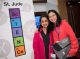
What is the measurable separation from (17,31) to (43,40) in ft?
1.47

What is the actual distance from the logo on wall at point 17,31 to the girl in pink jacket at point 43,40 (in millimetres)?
286

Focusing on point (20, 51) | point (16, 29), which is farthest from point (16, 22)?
point (20, 51)

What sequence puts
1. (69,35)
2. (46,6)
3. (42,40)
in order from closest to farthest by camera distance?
1. (69,35)
2. (42,40)
3. (46,6)

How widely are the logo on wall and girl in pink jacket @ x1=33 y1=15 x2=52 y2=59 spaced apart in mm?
286

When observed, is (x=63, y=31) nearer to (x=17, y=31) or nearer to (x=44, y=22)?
(x=44, y=22)

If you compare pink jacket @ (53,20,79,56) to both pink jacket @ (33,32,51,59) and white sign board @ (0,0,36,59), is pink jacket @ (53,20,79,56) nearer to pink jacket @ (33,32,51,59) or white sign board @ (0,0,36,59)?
pink jacket @ (33,32,51,59)

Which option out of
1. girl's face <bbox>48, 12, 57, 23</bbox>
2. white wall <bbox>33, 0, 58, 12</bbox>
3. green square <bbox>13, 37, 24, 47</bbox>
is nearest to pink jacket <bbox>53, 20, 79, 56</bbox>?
girl's face <bbox>48, 12, 57, 23</bbox>

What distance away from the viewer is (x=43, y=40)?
271 cm

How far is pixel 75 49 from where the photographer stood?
256 cm

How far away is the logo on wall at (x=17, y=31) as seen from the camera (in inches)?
114

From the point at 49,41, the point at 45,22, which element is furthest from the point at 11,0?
the point at 49,41

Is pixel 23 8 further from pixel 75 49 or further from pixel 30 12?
pixel 75 49

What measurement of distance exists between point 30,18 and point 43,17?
510 mm

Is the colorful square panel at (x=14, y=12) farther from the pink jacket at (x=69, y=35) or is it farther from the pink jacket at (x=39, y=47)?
the pink jacket at (x=69, y=35)
